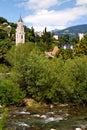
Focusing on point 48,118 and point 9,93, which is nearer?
point 48,118

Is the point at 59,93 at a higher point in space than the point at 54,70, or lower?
lower

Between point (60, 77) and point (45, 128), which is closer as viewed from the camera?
point (45, 128)

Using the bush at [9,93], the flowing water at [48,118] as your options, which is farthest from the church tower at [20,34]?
the flowing water at [48,118]

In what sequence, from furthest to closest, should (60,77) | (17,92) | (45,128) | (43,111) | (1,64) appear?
1. (1,64)
2. (60,77)
3. (17,92)
4. (43,111)
5. (45,128)

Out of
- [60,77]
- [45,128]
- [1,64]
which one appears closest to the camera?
[45,128]

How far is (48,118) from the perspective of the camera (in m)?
31.5

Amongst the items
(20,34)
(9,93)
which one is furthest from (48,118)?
(20,34)

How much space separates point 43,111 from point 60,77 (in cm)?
737

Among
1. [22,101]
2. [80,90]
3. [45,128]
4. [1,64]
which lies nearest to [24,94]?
[22,101]

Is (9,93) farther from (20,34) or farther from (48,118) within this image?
(20,34)

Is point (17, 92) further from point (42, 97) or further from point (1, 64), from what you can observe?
point (1, 64)

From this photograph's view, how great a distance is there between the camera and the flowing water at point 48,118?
27500mm

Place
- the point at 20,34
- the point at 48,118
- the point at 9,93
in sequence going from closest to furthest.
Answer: the point at 48,118 < the point at 9,93 < the point at 20,34

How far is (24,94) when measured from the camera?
131ft
